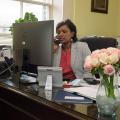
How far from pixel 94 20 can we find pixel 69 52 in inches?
59.1

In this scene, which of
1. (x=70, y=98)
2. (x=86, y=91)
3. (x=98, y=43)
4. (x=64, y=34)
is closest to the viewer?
(x=70, y=98)

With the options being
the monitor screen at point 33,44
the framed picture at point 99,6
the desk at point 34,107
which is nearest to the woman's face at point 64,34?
the monitor screen at point 33,44

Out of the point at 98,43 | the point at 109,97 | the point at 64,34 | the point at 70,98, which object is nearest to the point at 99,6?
the point at 98,43

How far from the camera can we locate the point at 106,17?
160 inches

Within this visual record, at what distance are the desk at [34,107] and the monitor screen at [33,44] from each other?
0.20 metres

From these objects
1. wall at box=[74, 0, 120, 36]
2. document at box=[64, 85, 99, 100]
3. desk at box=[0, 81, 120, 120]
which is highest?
wall at box=[74, 0, 120, 36]

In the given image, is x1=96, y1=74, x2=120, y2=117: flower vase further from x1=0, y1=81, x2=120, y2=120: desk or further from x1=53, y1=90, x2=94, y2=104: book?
x1=53, y1=90, x2=94, y2=104: book

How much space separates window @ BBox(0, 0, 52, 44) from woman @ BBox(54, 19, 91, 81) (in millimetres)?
1112

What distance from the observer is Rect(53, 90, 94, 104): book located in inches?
Result: 53.3

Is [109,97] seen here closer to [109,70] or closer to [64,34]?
[109,70]

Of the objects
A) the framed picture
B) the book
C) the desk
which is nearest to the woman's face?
the desk

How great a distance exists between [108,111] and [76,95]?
37 cm

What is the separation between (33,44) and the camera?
1856mm

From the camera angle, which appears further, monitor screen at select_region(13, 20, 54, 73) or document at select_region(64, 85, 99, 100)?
monitor screen at select_region(13, 20, 54, 73)
